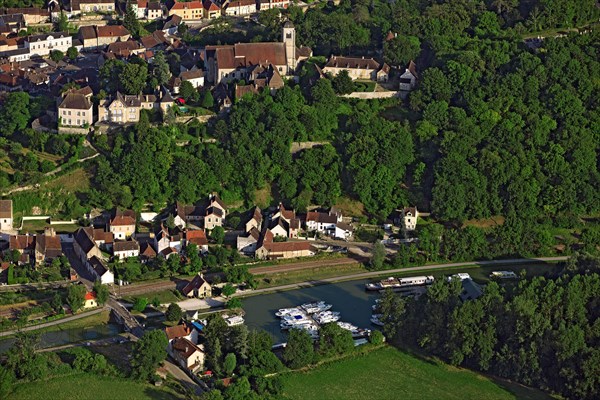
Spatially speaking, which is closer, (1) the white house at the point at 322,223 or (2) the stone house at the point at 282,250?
(2) the stone house at the point at 282,250

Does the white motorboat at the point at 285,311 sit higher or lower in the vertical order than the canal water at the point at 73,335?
higher

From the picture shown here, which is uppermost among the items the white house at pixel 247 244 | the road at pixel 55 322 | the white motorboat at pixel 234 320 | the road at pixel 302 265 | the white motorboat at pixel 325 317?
the white house at pixel 247 244

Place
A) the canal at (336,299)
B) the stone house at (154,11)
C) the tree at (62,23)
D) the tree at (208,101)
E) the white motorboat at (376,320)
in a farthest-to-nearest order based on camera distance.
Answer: the stone house at (154,11)
the tree at (62,23)
the tree at (208,101)
the canal at (336,299)
the white motorboat at (376,320)

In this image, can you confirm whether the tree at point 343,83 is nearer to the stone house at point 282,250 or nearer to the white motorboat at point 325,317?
the stone house at point 282,250

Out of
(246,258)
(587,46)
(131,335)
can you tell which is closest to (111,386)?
(131,335)

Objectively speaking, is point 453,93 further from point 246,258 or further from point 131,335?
point 131,335

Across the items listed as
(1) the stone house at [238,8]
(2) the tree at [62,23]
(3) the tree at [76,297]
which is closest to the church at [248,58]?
(1) the stone house at [238,8]

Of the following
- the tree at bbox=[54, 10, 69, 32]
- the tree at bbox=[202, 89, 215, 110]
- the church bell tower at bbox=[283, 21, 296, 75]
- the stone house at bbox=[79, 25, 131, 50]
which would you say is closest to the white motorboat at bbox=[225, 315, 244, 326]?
the tree at bbox=[202, 89, 215, 110]

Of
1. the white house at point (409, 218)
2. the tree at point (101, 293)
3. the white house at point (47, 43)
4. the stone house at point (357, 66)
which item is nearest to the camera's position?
the tree at point (101, 293)
